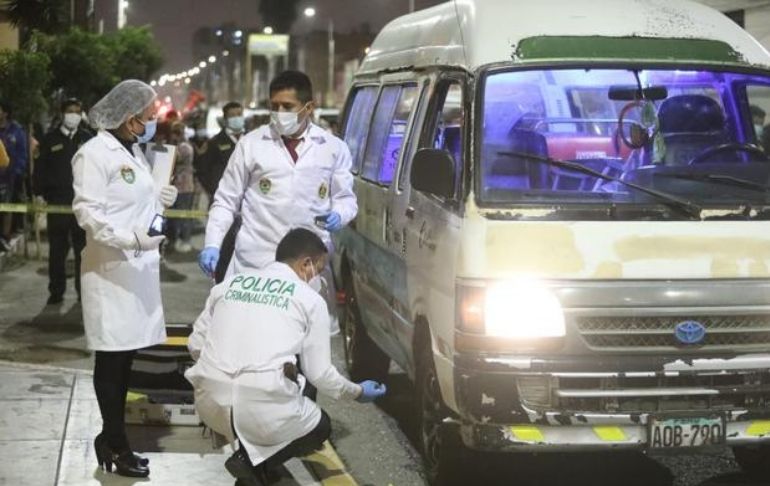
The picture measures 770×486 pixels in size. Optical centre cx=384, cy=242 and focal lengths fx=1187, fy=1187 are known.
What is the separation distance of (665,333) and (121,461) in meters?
2.67

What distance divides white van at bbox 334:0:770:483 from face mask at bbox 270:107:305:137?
0.67 m

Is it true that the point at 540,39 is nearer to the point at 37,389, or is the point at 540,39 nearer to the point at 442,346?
the point at 442,346

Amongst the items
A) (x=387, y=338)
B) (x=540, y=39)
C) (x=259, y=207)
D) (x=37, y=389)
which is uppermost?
(x=540, y=39)

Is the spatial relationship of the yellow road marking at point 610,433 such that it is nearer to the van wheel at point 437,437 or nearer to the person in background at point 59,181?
the van wheel at point 437,437

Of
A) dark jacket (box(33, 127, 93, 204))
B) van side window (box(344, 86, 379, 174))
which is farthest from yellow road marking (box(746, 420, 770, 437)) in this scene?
dark jacket (box(33, 127, 93, 204))

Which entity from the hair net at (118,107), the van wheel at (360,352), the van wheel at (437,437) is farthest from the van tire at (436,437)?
the van wheel at (360,352)

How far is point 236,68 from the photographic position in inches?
5738

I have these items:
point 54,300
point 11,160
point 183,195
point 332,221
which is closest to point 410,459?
point 332,221

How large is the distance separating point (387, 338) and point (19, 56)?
31.5ft

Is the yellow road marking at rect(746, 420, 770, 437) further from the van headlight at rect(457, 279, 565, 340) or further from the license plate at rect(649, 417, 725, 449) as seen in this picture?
the van headlight at rect(457, 279, 565, 340)

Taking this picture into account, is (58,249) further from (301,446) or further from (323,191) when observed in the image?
(301,446)

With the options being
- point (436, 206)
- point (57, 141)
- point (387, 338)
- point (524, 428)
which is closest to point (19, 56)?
point (57, 141)

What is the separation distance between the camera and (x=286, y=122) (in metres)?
6.30

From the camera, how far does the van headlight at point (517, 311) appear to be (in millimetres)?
5164
